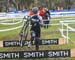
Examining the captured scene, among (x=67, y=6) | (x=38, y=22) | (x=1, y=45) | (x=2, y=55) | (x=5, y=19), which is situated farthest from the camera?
(x=67, y=6)

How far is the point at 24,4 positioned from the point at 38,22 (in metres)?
72.1

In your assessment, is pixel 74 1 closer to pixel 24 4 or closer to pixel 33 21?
pixel 24 4

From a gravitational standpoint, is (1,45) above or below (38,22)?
below

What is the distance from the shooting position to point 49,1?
289 feet

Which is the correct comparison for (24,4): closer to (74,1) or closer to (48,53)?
(74,1)

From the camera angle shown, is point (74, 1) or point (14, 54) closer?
point (14, 54)

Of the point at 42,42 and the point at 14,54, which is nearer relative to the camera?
the point at 14,54

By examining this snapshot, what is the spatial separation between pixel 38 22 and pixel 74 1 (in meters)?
75.6

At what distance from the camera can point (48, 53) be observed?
1142 centimetres

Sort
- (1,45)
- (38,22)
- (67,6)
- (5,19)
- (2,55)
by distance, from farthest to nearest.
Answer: (67,6) < (5,19) < (1,45) < (38,22) < (2,55)

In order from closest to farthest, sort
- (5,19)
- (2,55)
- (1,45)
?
(2,55), (1,45), (5,19)

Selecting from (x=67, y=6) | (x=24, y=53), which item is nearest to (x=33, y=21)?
(x=24, y=53)

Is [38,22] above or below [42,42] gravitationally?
above

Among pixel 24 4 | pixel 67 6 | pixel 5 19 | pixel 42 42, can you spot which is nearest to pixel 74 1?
pixel 67 6
